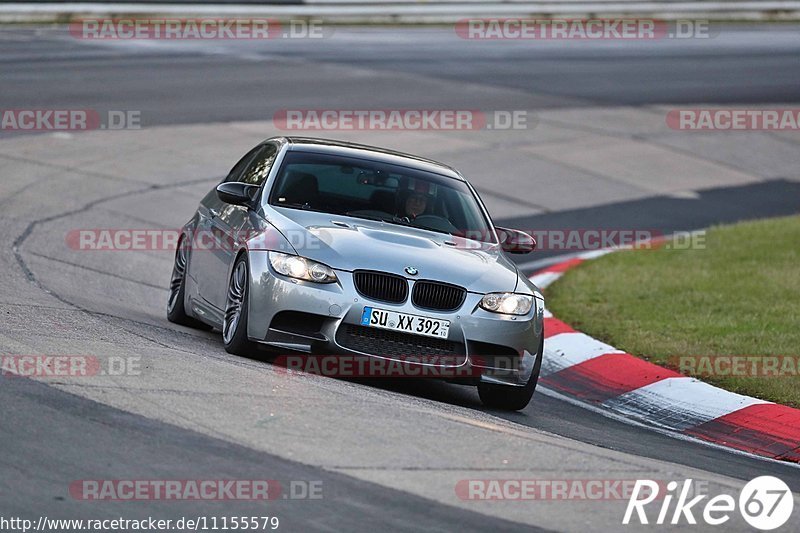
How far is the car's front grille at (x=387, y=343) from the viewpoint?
8.48m

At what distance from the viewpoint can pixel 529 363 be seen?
8.97 metres

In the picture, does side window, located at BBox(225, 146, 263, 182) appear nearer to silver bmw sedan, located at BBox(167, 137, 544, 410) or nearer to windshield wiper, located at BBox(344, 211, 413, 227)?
silver bmw sedan, located at BBox(167, 137, 544, 410)

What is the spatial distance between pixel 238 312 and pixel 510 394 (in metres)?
1.85

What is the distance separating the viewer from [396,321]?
848 centimetres

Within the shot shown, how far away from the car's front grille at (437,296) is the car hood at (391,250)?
0.04 meters

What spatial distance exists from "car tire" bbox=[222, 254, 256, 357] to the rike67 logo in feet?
10.1

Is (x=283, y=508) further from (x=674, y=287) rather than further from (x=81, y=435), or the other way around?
(x=674, y=287)

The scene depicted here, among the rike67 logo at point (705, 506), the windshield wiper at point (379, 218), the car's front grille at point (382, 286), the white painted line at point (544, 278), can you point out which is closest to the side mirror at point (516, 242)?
the windshield wiper at point (379, 218)

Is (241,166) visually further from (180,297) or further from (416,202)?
(416,202)

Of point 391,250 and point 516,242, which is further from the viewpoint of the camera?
point 516,242

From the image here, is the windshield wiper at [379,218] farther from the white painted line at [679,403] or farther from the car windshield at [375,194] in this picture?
the white painted line at [679,403]

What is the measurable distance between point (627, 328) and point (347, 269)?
4241mm

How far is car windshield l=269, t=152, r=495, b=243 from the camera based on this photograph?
971 cm

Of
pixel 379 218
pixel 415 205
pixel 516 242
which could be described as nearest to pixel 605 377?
pixel 516 242
